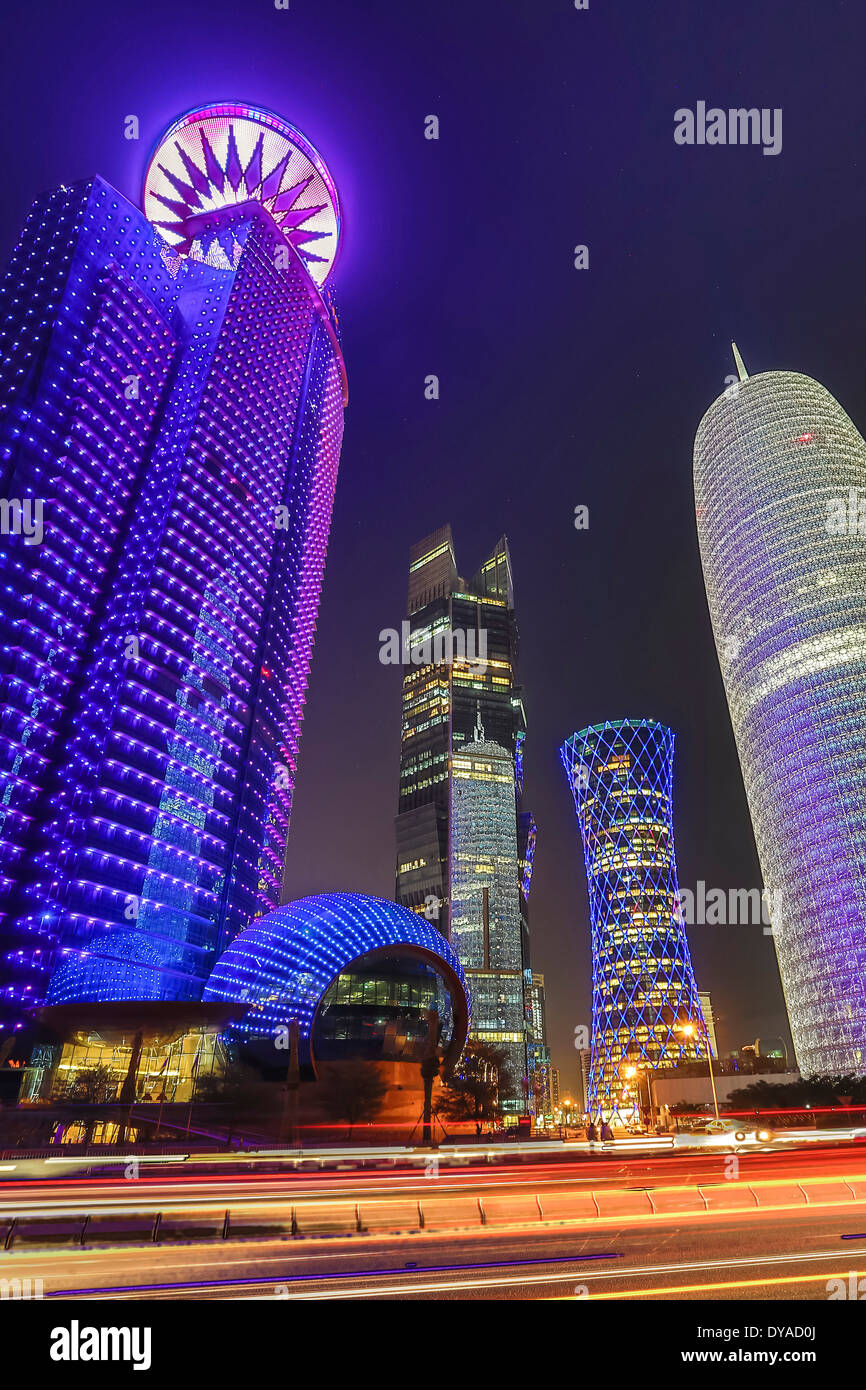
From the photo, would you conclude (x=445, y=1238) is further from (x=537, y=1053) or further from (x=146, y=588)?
(x=537, y=1053)

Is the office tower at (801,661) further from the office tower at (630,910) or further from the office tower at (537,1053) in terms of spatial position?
the office tower at (537,1053)

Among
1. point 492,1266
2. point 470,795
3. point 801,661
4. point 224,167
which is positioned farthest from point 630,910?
point 224,167

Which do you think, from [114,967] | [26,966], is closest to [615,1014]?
[114,967]

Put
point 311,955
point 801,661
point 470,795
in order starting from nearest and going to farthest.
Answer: point 311,955, point 801,661, point 470,795

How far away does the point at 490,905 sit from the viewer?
5413 inches

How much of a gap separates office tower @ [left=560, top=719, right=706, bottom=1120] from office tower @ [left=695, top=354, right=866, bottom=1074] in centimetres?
1480

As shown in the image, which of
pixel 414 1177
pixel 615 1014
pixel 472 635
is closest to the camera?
pixel 414 1177

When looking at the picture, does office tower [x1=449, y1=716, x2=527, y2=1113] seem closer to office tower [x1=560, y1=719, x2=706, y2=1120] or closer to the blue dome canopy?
office tower [x1=560, y1=719, x2=706, y2=1120]

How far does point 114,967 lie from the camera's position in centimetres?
6328

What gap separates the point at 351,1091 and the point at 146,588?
52405mm

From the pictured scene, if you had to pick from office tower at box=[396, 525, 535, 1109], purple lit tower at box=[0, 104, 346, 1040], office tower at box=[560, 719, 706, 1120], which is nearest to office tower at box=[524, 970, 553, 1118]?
office tower at box=[396, 525, 535, 1109]
